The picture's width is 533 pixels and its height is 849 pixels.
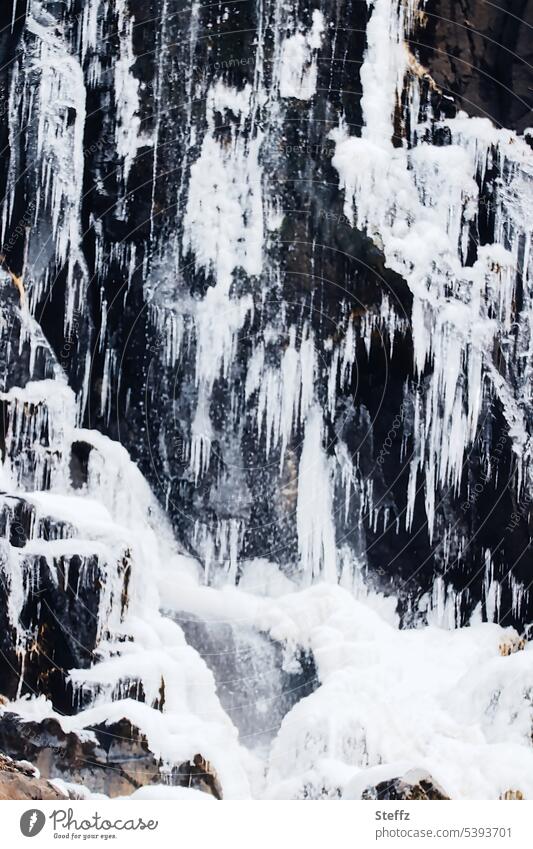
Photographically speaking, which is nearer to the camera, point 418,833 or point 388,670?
point 418,833

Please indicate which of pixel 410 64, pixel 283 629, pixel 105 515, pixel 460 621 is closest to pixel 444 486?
pixel 460 621

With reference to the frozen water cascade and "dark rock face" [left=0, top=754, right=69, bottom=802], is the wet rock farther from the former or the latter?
"dark rock face" [left=0, top=754, right=69, bottom=802]

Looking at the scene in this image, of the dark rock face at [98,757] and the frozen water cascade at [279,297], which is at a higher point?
the frozen water cascade at [279,297]

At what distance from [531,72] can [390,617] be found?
15.9 feet

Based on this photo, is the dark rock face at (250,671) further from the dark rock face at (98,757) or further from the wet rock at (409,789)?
the wet rock at (409,789)

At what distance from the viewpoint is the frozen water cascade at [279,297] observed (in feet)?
33.0

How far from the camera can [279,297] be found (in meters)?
10.4

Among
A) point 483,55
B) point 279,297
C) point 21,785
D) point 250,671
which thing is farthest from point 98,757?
point 483,55

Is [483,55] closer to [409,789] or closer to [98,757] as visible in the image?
[409,789]

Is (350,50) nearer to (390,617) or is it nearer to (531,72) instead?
(531,72)

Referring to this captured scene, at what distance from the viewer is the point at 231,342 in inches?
404

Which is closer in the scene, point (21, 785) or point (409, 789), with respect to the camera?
point (21, 785)

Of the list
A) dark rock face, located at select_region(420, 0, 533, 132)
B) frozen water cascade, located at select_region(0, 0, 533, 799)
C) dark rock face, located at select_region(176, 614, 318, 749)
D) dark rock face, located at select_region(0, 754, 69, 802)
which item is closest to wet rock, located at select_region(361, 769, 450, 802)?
dark rock face, located at select_region(176, 614, 318, 749)

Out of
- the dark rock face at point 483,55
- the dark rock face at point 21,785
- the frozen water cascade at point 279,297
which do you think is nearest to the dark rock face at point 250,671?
the frozen water cascade at point 279,297
